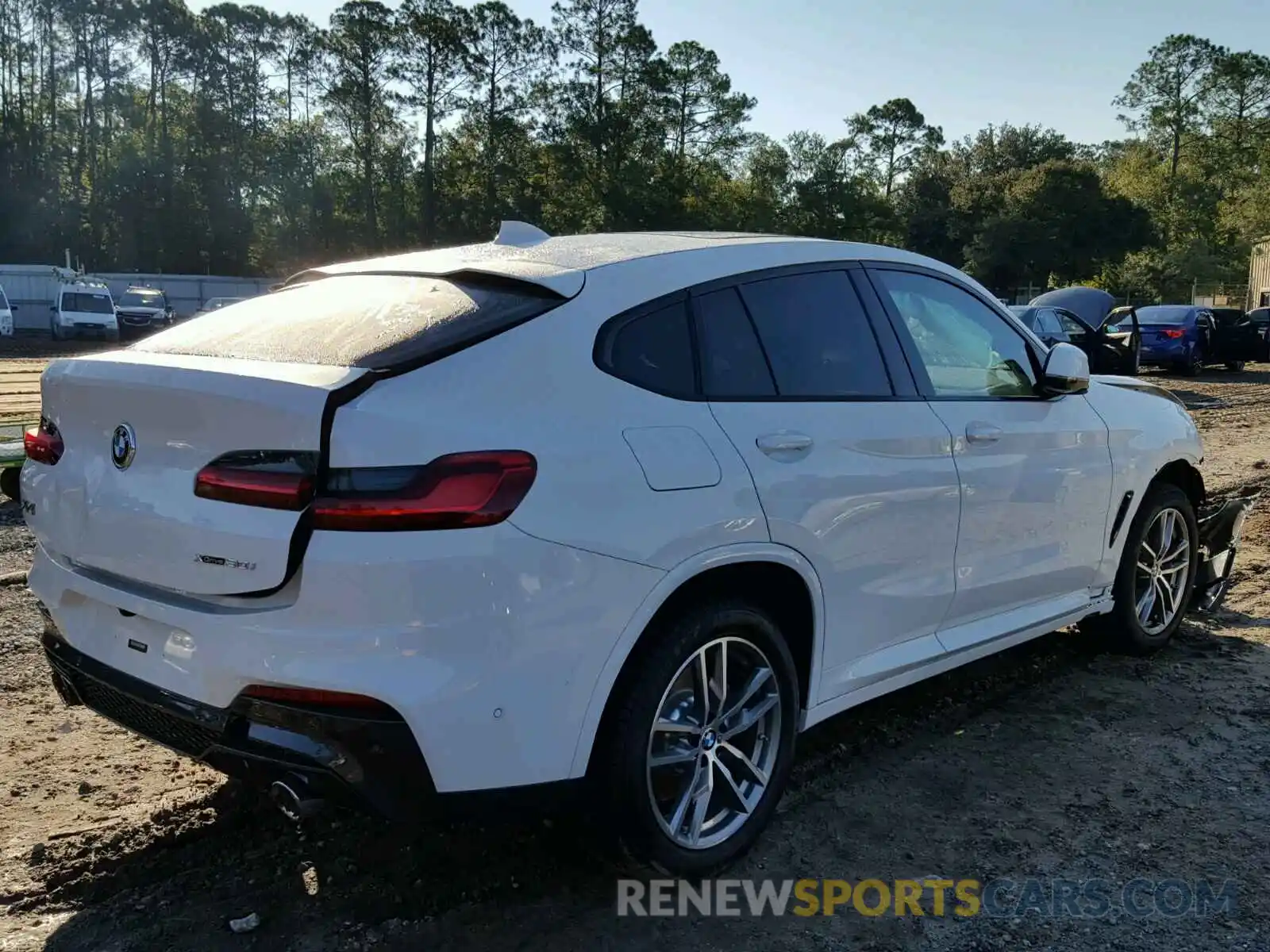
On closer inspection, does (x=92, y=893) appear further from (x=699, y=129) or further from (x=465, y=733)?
(x=699, y=129)

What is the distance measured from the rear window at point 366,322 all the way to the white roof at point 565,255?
0.06m

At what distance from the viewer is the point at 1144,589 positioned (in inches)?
188

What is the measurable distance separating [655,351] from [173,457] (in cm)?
123

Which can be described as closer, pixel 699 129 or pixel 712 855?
pixel 712 855

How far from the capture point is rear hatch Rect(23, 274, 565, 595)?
230 cm

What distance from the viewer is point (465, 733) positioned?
2301mm

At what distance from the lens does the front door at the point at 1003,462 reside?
11.9ft

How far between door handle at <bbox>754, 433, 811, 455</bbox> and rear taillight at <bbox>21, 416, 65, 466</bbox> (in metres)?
1.91

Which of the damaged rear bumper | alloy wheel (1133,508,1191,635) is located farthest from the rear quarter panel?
the damaged rear bumper

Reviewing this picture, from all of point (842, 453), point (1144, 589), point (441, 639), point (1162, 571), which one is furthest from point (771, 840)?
point (1162, 571)

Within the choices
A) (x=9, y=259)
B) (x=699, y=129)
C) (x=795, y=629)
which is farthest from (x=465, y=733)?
(x=9, y=259)

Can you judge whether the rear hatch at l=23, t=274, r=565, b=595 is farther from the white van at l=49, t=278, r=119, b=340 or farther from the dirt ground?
the white van at l=49, t=278, r=119, b=340

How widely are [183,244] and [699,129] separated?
30.7 metres

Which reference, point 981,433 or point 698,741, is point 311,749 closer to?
point 698,741
